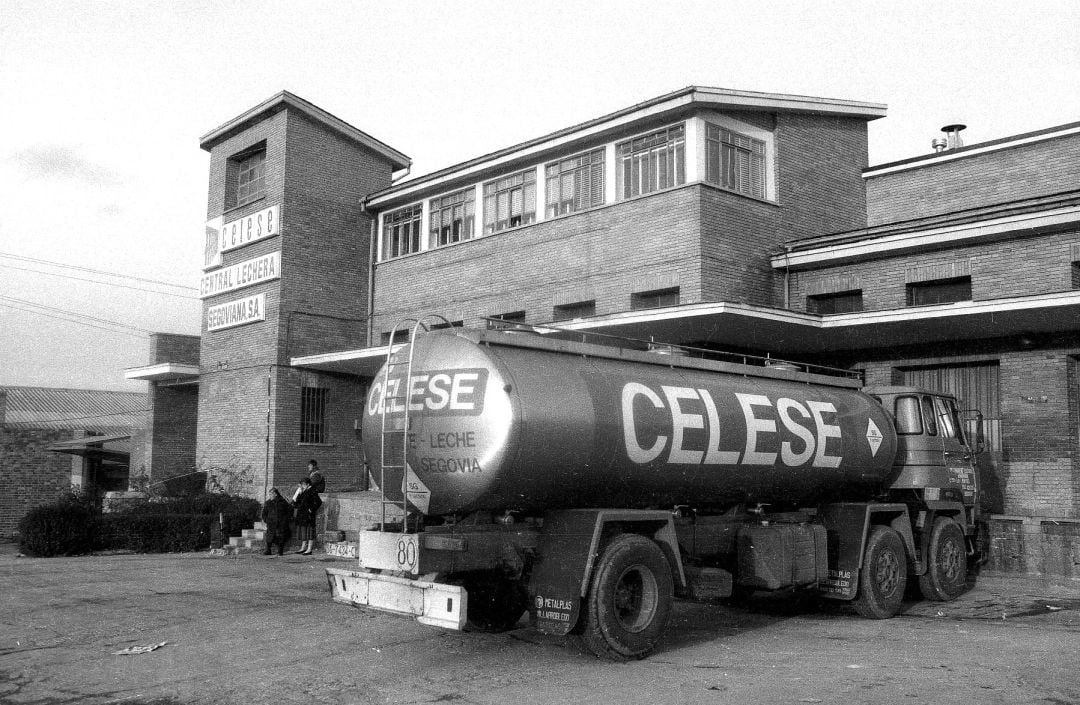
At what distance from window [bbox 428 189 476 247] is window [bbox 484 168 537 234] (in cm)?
61

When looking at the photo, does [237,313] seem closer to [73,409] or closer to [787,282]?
[787,282]

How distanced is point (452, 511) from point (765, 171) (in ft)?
45.4

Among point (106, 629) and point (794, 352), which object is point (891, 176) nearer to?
point (794, 352)

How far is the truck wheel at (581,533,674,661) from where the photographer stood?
8.55 m

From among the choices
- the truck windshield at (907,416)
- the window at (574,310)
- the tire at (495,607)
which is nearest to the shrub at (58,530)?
the window at (574,310)

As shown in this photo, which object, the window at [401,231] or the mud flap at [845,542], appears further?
the window at [401,231]

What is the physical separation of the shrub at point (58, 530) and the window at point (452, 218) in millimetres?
10253

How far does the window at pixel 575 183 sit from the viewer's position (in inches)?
813

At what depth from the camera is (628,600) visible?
29.7ft

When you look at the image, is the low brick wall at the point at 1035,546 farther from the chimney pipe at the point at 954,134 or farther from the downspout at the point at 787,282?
the chimney pipe at the point at 954,134

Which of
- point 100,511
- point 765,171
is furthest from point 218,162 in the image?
point 765,171

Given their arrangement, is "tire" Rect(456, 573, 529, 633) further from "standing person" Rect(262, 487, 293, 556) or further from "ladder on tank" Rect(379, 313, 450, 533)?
"standing person" Rect(262, 487, 293, 556)

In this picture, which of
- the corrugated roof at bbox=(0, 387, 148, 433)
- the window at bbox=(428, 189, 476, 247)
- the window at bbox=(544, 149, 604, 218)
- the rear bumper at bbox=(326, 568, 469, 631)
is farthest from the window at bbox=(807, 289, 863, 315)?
the corrugated roof at bbox=(0, 387, 148, 433)

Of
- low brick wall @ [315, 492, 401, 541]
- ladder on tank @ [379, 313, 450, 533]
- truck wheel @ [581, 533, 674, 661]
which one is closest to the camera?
truck wheel @ [581, 533, 674, 661]
